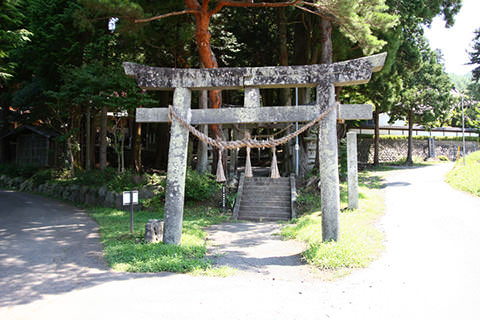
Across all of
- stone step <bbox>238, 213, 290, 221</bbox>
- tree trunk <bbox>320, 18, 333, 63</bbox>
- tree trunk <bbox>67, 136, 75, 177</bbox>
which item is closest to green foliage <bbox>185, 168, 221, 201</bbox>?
stone step <bbox>238, 213, 290, 221</bbox>

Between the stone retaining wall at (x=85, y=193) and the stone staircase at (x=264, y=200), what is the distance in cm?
357

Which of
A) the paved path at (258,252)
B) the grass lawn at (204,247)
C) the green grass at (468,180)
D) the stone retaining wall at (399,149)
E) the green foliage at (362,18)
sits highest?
the green foliage at (362,18)

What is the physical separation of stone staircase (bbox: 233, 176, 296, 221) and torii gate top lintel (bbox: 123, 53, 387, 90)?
5.73m

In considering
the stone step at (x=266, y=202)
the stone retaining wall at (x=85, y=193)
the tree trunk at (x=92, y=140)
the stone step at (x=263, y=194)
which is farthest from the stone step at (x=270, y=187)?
the tree trunk at (x=92, y=140)

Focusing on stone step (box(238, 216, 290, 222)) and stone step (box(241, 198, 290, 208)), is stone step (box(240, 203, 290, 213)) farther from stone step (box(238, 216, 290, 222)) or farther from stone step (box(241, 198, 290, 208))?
stone step (box(238, 216, 290, 222))

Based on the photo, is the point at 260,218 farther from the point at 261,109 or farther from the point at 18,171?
the point at 18,171

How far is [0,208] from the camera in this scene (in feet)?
40.6

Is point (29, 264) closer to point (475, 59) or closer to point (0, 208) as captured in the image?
point (0, 208)

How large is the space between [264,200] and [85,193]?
7.92 metres

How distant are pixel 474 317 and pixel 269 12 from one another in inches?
678

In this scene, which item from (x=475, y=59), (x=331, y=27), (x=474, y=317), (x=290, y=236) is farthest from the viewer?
(x=475, y=59)

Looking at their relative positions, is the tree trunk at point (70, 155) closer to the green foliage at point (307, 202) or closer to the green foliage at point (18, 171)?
the green foliage at point (18, 171)

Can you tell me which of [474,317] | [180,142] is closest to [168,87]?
[180,142]

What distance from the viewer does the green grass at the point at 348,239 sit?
581 centimetres
